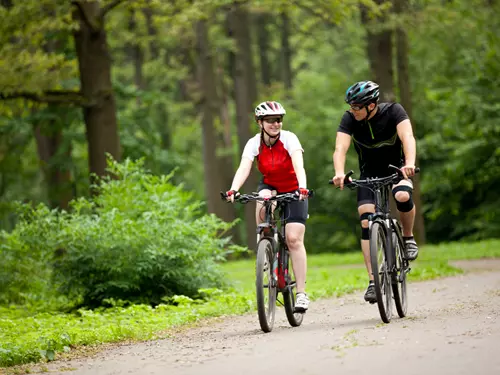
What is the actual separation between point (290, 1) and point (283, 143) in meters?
12.3

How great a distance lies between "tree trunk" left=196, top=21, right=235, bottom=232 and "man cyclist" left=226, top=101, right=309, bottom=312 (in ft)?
71.6

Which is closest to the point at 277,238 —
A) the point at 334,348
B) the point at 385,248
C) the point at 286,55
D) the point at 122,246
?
the point at 385,248

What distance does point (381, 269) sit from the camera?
9320 mm

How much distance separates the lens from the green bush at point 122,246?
13836 millimetres

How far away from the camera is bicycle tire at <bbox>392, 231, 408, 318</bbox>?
9539 mm

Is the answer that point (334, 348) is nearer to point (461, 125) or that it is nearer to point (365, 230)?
Answer: point (365, 230)

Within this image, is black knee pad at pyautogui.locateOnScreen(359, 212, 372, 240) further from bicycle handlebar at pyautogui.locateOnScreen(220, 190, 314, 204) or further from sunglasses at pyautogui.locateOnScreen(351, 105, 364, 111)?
sunglasses at pyautogui.locateOnScreen(351, 105, 364, 111)

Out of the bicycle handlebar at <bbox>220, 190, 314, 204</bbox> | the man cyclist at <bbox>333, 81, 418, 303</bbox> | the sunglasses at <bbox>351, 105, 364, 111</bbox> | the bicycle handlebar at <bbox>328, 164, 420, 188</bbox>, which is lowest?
the bicycle handlebar at <bbox>220, 190, 314, 204</bbox>

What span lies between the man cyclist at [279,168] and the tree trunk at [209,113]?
21822mm

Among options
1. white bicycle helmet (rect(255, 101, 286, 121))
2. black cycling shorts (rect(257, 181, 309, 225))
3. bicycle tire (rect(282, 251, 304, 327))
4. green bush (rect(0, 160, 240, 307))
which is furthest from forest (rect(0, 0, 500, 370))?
white bicycle helmet (rect(255, 101, 286, 121))

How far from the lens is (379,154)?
9.79m

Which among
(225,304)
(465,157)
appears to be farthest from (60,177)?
(225,304)

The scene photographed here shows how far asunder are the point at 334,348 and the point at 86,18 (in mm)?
12736

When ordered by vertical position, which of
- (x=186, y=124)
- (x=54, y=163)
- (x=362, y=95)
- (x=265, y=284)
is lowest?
(x=265, y=284)
